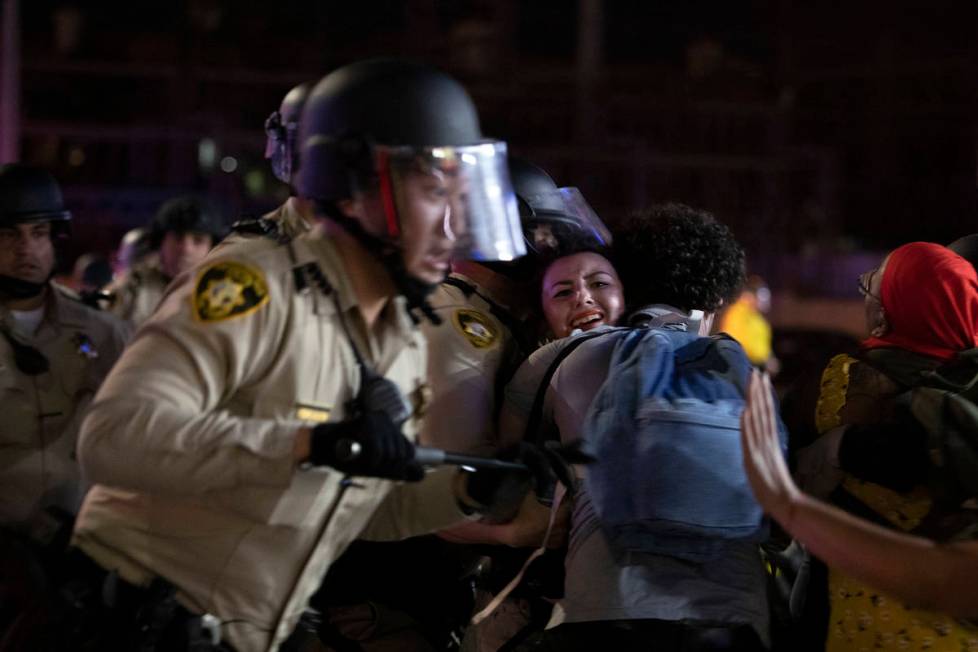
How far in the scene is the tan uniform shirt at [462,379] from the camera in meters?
3.71

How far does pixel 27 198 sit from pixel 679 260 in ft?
8.80

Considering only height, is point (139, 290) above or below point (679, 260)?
below

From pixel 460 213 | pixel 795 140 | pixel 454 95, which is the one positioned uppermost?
pixel 454 95

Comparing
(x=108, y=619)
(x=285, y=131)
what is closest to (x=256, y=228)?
(x=285, y=131)

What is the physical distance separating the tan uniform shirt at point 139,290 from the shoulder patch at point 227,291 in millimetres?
4991

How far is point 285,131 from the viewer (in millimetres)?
3836

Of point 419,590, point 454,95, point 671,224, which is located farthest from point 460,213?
point 419,590

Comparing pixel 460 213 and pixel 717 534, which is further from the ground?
pixel 460 213

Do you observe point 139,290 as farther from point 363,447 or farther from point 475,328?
point 363,447

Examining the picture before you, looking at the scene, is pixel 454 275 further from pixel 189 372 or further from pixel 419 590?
pixel 189 372

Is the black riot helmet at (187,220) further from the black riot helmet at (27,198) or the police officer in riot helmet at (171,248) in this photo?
the black riot helmet at (27,198)

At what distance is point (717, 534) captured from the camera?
10.4ft

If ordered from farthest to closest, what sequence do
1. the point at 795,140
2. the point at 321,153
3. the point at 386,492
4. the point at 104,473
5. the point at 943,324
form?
the point at 795,140 < the point at 943,324 < the point at 386,492 < the point at 321,153 < the point at 104,473

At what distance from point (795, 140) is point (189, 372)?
23.0m
